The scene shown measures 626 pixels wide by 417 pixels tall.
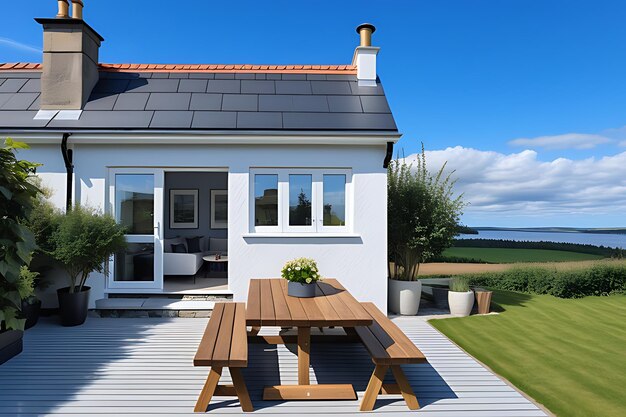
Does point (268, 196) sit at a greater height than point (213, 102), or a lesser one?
lesser

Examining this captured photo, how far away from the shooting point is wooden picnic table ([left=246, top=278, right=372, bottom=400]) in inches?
149

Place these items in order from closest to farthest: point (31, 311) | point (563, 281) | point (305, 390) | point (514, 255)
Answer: point (305, 390) → point (31, 311) → point (563, 281) → point (514, 255)

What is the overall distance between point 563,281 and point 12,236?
11.9 m

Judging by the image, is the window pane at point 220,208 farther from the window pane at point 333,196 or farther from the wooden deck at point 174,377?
the wooden deck at point 174,377

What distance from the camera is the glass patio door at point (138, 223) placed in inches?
287

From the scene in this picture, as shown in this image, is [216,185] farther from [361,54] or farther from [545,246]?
[545,246]

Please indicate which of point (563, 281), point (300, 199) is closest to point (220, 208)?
point (300, 199)

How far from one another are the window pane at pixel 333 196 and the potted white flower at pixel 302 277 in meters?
2.70

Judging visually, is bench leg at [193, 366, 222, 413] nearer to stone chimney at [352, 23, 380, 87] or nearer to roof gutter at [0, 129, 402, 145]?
roof gutter at [0, 129, 402, 145]

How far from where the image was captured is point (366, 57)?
8.59 m

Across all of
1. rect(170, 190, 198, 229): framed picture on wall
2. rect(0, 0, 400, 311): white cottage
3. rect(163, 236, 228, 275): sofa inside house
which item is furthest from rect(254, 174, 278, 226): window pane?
rect(170, 190, 198, 229): framed picture on wall

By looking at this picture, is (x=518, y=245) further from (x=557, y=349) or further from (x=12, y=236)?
(x=12, y=236)

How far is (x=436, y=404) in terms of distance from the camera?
3879 millimetres

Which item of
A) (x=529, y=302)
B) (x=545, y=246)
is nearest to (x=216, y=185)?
(x=529, y=302)
